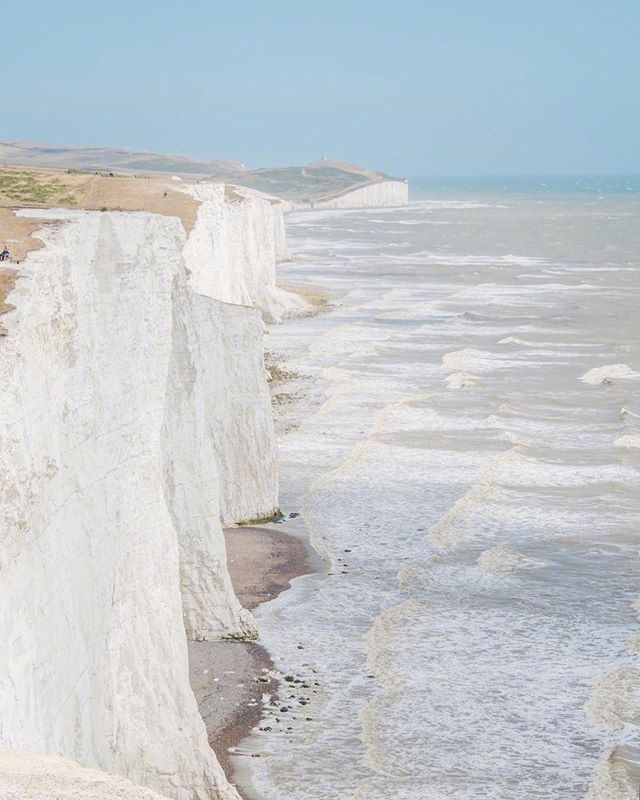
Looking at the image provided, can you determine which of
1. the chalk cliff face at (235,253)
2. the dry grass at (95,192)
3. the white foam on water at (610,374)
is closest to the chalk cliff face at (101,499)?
the dry grass at (95,192)

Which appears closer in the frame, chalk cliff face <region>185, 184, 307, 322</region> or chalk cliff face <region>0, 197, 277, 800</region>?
chalk cliff face <region>0, 197, 277, 800</region>

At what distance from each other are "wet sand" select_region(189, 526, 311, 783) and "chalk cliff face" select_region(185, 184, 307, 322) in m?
10.3

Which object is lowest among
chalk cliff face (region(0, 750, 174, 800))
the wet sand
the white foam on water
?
the wet sand

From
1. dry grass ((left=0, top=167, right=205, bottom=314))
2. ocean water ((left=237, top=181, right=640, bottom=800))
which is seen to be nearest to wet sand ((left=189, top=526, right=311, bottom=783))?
ocean water ((left=237, top=181, right=640, bottom=800))

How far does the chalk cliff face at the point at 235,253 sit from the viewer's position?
119ft

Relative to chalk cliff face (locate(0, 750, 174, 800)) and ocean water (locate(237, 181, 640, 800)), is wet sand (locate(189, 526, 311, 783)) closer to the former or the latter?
ocean water (locate(237, 181, 640, 800))

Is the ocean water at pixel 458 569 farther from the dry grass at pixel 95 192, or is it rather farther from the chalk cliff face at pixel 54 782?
the dry grass at pixel 95 192

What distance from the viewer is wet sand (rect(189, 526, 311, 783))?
667 inches

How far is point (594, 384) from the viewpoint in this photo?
139ft

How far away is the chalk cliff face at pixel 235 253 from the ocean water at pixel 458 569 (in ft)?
11.1

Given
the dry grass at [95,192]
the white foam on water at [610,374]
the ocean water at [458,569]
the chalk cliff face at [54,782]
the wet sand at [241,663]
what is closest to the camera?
the chalk cliff face at [54,782]

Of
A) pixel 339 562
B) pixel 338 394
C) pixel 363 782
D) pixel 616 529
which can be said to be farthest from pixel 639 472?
pixel 363 782

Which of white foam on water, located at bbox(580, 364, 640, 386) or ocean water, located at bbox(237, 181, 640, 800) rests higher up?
white foam on water, located at bbox(580, 364, 640, 386)

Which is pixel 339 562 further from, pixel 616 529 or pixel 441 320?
pixel 441 320
